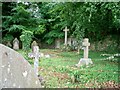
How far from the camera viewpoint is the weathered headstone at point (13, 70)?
103 inches

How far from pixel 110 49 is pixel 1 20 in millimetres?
8050

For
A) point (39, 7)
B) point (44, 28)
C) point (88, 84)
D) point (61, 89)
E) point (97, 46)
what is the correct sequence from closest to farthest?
point (61, 89), point (88, 84), point (97, 46), point (44, 28), point (39, 7)

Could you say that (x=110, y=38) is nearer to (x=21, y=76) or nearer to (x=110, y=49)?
(x=110, y=49)

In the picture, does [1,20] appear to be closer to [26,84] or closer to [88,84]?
[88,84]

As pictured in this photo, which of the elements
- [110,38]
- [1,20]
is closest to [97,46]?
[110,38]

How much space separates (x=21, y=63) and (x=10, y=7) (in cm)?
1580

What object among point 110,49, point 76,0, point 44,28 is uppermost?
point 76,0

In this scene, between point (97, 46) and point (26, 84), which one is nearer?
point (26, 84)

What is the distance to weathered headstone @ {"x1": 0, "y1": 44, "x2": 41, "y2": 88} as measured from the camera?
262 cm

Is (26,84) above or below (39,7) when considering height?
below

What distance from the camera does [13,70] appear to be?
2.68 meters

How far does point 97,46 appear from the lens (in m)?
14.8

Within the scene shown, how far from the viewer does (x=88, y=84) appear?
16.8 feet

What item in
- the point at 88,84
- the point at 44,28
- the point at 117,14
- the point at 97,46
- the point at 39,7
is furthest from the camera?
the point at 39,7
